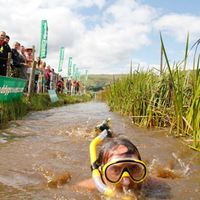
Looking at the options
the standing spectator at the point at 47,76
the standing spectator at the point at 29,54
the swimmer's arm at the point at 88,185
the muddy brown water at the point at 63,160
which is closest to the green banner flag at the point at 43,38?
the standing spectator at the point at 47,76

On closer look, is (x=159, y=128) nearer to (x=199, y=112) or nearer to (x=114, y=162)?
(x=199, y=112)

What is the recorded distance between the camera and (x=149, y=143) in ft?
20.6

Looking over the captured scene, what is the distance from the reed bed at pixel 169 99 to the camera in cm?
556

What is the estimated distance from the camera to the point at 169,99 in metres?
7.52

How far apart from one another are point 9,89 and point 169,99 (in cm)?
402

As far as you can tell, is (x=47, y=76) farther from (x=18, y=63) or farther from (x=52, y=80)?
(x=18, y=63)

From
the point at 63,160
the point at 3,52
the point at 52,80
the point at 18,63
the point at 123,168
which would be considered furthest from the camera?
the point at 52,80

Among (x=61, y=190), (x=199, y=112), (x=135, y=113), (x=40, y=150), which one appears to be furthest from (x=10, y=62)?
(x=61, y=190)

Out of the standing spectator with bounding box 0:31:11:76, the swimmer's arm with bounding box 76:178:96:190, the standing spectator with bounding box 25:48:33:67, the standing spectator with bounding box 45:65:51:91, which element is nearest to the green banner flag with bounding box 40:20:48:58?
the standing spectator with bounding box 45:65:51:91

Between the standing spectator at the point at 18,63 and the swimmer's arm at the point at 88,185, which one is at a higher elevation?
the standing spectator at the point at 18,63

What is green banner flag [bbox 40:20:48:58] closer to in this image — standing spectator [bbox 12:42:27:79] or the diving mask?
standing spectator [bbox 12:42:27:79]

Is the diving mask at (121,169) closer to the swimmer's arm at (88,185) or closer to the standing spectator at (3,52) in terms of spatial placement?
the swimmer's arm at (88,185)

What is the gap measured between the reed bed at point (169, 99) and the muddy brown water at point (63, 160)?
296mm

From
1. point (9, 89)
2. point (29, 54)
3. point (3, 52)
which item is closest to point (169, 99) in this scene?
point (9, 89)
